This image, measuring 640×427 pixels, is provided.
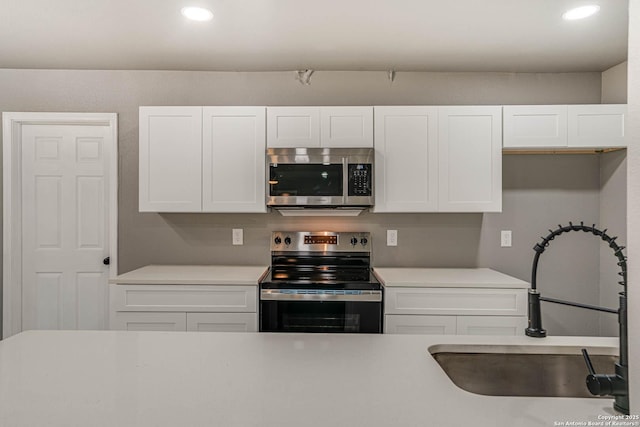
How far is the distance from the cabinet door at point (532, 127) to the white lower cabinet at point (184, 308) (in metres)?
2.05

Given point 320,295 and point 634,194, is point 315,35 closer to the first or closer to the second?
point 320,295

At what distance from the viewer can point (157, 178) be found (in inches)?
109

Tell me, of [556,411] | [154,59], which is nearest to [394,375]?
[556,411]

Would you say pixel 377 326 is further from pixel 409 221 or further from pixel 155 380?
pixel 155 380

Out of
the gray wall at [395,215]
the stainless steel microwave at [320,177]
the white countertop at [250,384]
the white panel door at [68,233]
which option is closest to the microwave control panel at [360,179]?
the stainless steel microwave at [320,177]

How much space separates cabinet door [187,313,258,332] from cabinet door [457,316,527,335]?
4.32 ft

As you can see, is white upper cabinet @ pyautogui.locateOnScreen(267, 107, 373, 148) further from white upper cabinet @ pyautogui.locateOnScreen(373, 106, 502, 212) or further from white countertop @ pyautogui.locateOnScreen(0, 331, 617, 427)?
white countertop @ pyautogui.locateOnScreen(0, 331, 617, 427)

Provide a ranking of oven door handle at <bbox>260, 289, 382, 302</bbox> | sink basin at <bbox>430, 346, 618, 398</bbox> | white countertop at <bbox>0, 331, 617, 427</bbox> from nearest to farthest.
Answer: white countertop at <bbox>0, 331, 617, 427</bbox>, sink basin at <bbox>430, 346, 618, 398</bbox>, oven door handle at <bbox>260, 289, 382, 302</bbox>

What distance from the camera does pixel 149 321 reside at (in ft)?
8.26

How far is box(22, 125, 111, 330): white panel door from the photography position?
3111 millimetres

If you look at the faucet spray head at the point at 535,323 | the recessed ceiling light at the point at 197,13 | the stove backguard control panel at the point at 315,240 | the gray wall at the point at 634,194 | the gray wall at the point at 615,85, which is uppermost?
the recessed ceiling light at the point at 197,13

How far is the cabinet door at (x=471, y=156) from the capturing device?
272cm

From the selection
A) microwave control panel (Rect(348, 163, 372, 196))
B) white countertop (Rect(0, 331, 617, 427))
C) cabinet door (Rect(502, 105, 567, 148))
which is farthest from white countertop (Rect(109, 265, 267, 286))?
cabinet door (Rect(502, 105, 567, 148))

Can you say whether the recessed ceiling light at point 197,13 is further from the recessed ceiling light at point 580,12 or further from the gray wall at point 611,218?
the gray wall at point 611,218
